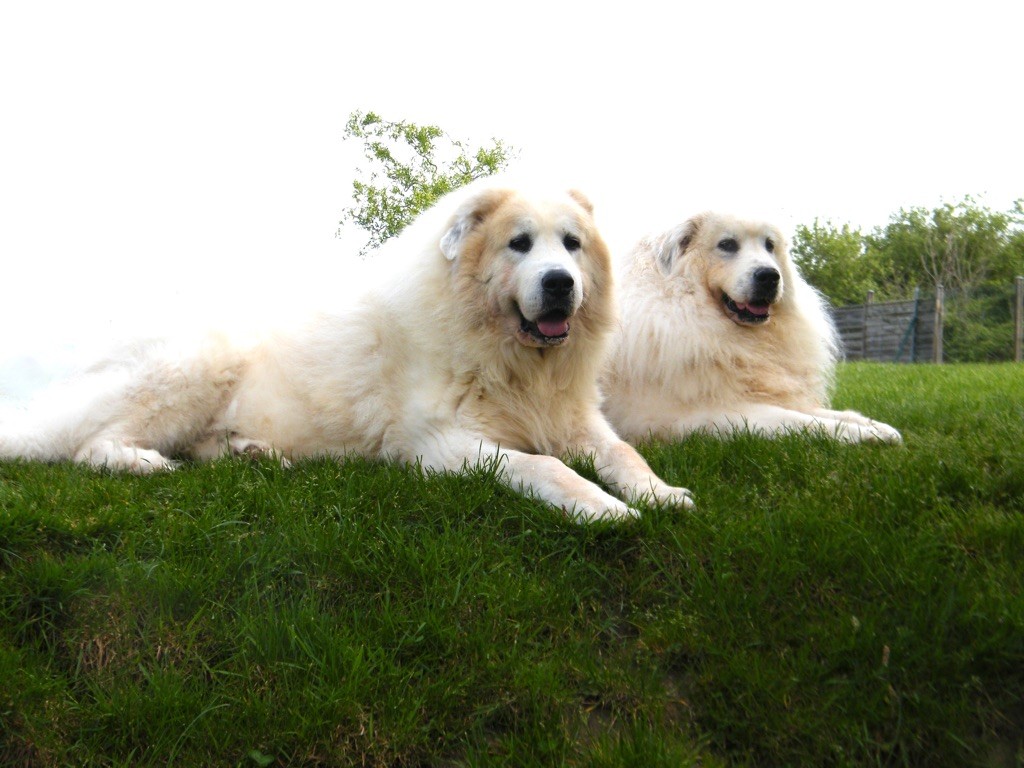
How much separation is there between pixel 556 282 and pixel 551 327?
0.25 m

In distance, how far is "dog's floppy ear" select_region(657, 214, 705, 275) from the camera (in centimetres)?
522

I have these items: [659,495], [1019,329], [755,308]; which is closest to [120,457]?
[659,495]

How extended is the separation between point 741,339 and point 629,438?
0.98 meters

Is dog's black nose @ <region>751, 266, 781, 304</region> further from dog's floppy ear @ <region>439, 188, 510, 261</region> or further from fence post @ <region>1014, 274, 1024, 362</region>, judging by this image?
fence post @ <region>1014, 274, 1024, 362</region>

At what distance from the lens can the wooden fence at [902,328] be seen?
1922 cm

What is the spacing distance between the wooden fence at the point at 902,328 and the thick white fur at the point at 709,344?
14396 millimetres

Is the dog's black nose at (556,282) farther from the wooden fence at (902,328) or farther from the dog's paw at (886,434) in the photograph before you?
the wooden fence at (902,328)

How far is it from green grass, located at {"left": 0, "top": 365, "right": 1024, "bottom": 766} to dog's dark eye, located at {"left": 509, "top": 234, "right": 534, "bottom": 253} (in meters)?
1.16

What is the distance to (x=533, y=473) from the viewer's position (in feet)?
11.1

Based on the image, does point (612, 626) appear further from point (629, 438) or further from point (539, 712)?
point (629, 438)

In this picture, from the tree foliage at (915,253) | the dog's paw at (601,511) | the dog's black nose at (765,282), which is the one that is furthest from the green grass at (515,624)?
the tree foliage at (915,253)

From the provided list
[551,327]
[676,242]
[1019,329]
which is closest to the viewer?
[551,327]

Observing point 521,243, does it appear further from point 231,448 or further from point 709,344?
point 231,448

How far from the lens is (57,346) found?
4.54 m
